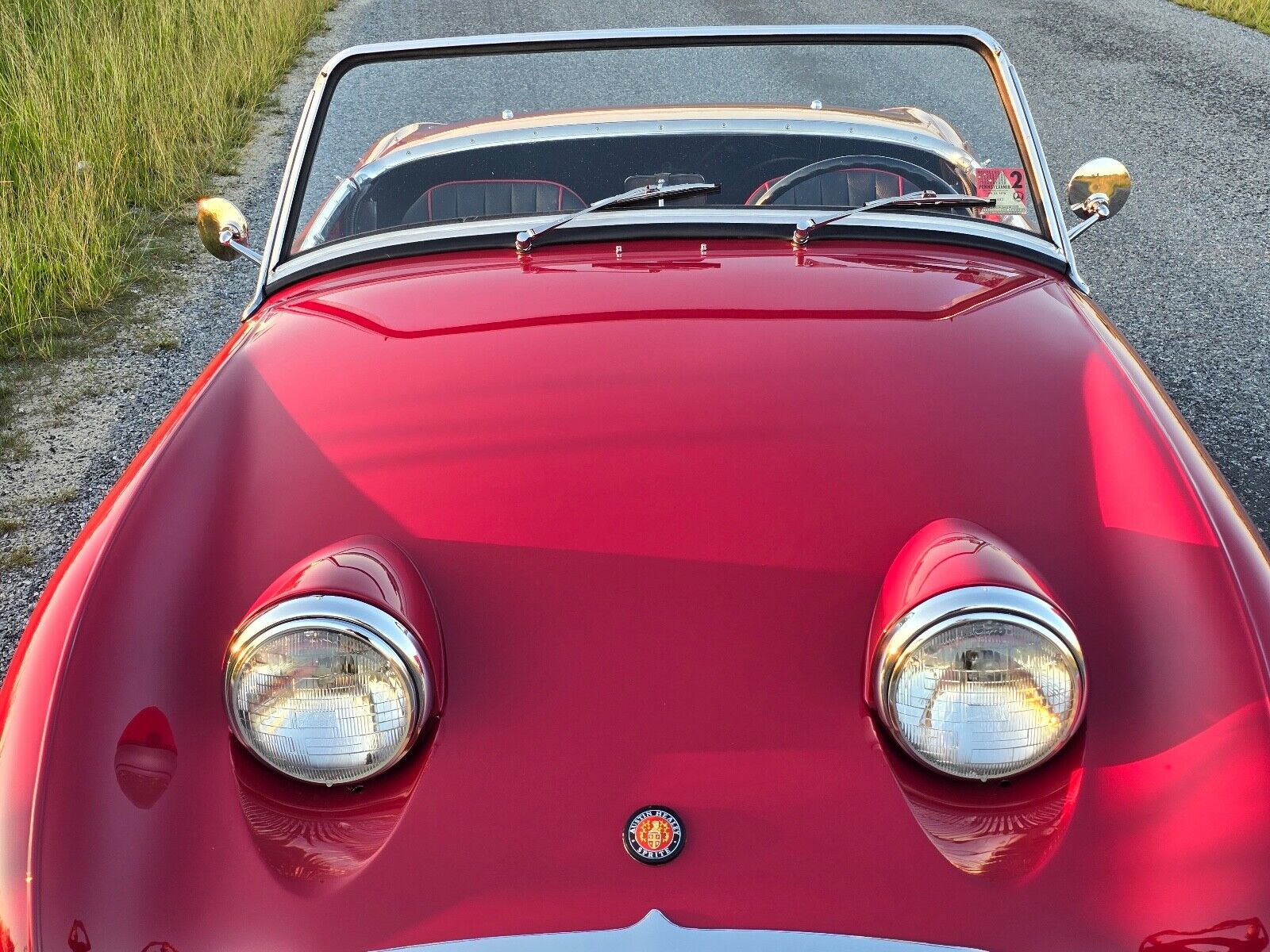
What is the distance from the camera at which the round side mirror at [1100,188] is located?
8.02ft

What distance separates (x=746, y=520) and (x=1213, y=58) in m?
8.76

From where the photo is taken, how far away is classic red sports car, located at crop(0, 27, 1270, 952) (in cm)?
122

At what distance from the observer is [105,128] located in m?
5.94

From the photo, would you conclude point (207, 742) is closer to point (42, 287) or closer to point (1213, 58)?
point (42, 287)

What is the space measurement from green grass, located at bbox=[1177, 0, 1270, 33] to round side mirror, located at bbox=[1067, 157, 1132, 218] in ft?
27.7

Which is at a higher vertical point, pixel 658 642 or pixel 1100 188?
pixel 1100 188

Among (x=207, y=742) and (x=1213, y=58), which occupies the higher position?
(x=207, y=742)

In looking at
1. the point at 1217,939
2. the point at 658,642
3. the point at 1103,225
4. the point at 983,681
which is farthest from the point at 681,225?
the point at 1103,225

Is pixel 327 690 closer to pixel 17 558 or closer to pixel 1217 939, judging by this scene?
pixel 1217 939

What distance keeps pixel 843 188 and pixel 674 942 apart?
178cm

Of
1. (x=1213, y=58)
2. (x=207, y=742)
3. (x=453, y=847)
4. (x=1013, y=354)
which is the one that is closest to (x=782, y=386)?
(x=1013, y=354)

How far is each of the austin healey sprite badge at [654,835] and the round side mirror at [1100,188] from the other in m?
1.75

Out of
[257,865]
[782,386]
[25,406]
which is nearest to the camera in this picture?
[257,865]

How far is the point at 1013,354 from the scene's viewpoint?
1.79m
